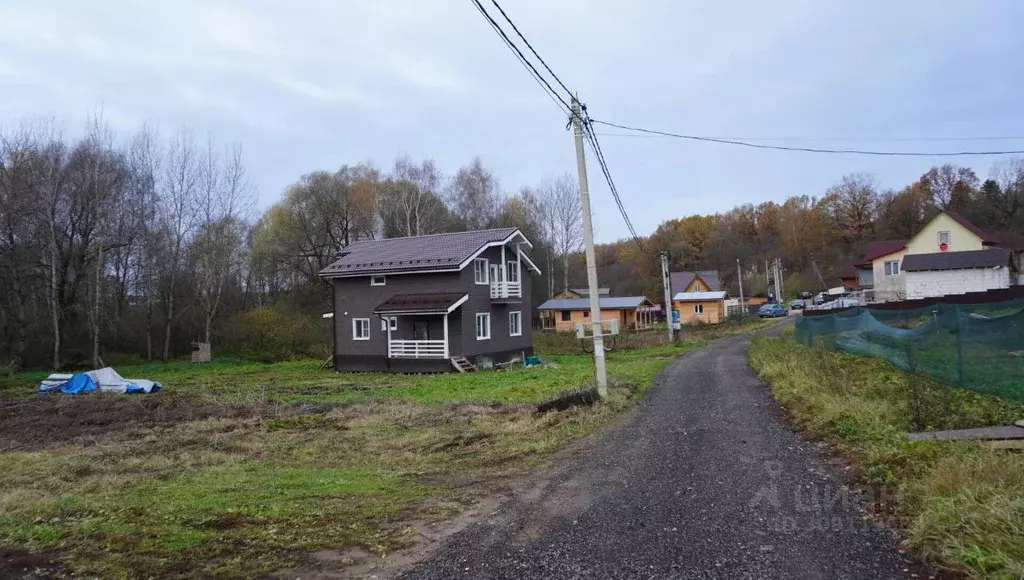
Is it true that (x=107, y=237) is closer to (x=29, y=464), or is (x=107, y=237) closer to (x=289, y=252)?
(x=289, y=252)

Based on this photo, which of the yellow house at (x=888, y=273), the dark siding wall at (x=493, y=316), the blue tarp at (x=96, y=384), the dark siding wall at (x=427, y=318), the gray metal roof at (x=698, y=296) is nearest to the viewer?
the blue tarp at (x=96, y=384)

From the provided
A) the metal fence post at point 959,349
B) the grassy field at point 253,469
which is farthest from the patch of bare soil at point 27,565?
the metal fence post at point 959,349

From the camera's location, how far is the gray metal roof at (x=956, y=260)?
39312mm

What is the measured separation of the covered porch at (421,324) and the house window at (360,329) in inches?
38.2

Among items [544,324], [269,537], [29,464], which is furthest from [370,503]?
[544,324]

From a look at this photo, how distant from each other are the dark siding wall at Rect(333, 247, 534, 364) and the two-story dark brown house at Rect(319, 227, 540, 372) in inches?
1.7

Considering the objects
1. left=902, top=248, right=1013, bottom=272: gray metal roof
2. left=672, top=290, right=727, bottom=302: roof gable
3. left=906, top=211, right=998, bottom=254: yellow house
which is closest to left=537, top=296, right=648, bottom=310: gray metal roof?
left=672, top=290, right=727, bottom=302: roof gable

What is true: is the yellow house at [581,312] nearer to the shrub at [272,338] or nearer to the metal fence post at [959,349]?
the shrub at [272,338]

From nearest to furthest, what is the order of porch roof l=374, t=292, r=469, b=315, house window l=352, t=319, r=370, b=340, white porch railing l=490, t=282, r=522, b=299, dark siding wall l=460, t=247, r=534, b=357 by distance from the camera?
1. porch roof l=374, t=292, r=469, b=315
2. dark siding wall l=460, t=247, r=534, b=357
3. house window l=352, t=319, r=370, b=340
4. white porch railing l=490, t=282, r=522, b=299

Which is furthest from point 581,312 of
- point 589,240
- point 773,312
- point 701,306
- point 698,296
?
point 589,240

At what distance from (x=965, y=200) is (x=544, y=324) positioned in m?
51.9

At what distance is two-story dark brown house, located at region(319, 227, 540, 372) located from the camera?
26.8 metres

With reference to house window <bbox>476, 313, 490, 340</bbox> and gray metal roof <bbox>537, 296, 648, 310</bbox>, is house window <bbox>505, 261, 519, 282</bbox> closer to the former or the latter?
house window <bbox>476, 313, 490, 340</bbox>

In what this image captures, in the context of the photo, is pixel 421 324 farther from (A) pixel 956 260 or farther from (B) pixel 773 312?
(B) pixel 773 312
